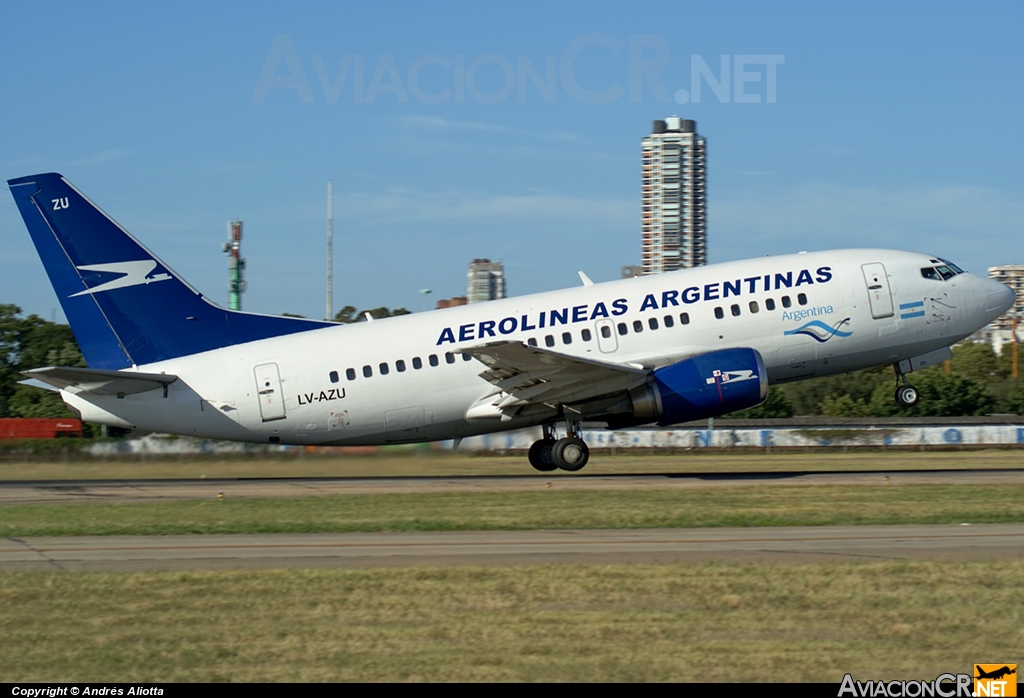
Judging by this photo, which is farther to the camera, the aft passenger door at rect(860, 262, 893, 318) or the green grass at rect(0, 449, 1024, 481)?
the green grass at rect(0, 449, 1024, 481)

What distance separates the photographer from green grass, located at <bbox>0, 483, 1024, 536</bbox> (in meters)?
19.7

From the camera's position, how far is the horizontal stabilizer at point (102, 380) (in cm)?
2728

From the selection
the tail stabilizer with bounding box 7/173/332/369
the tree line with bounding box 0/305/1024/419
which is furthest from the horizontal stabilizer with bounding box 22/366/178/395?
the tree line with bounding box 0/305/1024/419

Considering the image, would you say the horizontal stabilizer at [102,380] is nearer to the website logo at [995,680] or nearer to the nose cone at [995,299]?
the nose cone at [995,299]

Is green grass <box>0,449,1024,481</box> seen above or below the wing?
below

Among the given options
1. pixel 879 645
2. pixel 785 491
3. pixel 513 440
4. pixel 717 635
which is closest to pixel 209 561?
pixel 717 635

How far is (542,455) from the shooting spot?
1219 inches

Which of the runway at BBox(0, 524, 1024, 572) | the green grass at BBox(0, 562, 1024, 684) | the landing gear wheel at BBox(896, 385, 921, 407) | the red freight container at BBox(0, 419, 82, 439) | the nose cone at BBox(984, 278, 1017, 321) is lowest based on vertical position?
the green grass at BBox(0, 562, 1024, 684)

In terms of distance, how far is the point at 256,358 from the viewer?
29.3 m

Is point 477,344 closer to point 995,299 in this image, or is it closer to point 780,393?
point 995,299

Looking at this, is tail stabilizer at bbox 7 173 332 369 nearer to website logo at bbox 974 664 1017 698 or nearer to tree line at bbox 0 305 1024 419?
website logo at bbox 974 664 1017 698

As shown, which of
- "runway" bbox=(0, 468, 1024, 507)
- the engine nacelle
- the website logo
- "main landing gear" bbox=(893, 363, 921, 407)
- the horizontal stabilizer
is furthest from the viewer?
"main landing gear" bbox=(893, 363, 921, 407)

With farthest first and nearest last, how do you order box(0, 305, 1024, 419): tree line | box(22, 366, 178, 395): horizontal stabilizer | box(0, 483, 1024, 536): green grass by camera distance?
box(0, 305, 1024, 419): tree line
box(22, 366, 178, 395): horizontal stabilizer
box(0, 483, 1024, 536): green grass

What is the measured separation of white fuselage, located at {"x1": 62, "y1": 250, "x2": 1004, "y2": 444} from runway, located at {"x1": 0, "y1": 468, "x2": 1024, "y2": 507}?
1466 millimetres
